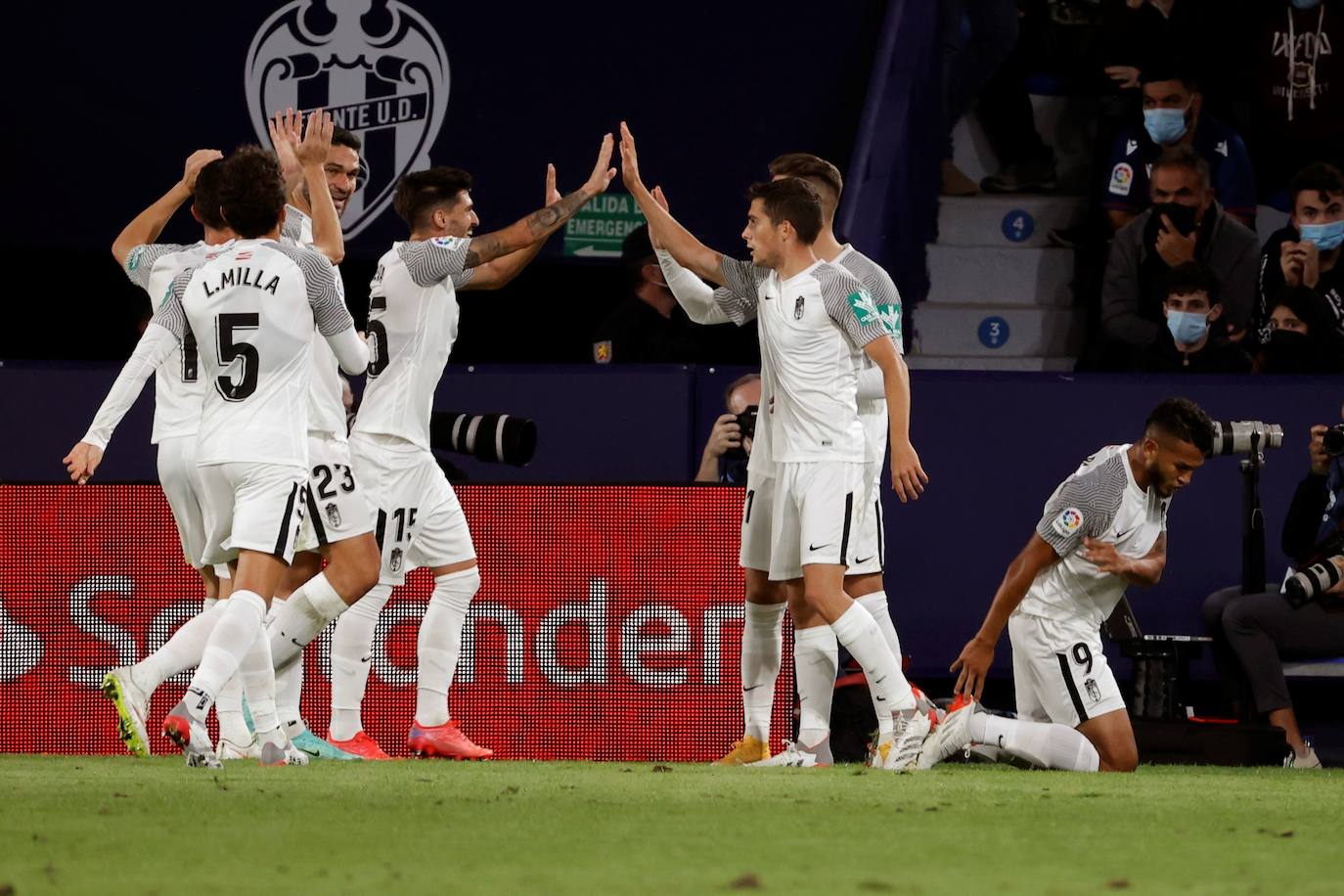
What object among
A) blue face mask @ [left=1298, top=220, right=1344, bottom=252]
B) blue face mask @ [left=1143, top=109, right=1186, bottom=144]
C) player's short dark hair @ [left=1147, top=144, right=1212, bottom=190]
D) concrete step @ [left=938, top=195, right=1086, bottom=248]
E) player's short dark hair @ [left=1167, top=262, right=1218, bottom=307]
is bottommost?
player's short dark hair @ [left=1167, top=262, right=1218, bottom=307]

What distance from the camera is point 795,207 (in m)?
7.18

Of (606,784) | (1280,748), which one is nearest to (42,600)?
(606,784)

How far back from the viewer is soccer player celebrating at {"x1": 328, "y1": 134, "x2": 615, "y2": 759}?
7609mm

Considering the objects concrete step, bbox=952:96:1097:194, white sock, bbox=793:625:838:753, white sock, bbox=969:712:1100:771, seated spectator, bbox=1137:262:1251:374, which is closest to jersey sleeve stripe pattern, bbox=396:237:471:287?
white sock, bbox=793:625:838:753

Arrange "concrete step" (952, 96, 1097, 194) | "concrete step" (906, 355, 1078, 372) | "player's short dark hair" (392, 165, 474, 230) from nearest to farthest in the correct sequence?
"player's short dark hair" (392, 165, 474, 230) < "concrete step" (906, 355, 1078, 372) < "concrete step" (952, 96, 1097, 194)

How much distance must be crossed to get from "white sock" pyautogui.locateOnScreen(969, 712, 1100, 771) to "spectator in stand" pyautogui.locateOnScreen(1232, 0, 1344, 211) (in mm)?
5689

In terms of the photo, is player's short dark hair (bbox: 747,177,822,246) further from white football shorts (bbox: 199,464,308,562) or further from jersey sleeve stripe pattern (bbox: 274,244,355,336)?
white football shorts (bbox: 199,464,308,562)

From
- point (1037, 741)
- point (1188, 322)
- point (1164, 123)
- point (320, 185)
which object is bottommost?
point (1037, 741)

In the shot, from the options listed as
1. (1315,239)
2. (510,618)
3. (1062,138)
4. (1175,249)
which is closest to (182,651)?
(510,618)

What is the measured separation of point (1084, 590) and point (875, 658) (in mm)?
1316

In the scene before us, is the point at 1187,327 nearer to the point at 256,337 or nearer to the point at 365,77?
the point at 365,77

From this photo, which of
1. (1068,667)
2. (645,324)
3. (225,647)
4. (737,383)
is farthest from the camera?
(645,324)

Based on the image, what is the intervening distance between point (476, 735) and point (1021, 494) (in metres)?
2.85

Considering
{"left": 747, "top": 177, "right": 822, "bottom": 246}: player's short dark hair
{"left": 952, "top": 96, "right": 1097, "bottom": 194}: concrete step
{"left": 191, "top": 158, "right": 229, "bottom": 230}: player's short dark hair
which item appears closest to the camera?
{"left": 191, "top": 158, "right": 229, "bottom": 230}: player's short dark hair
